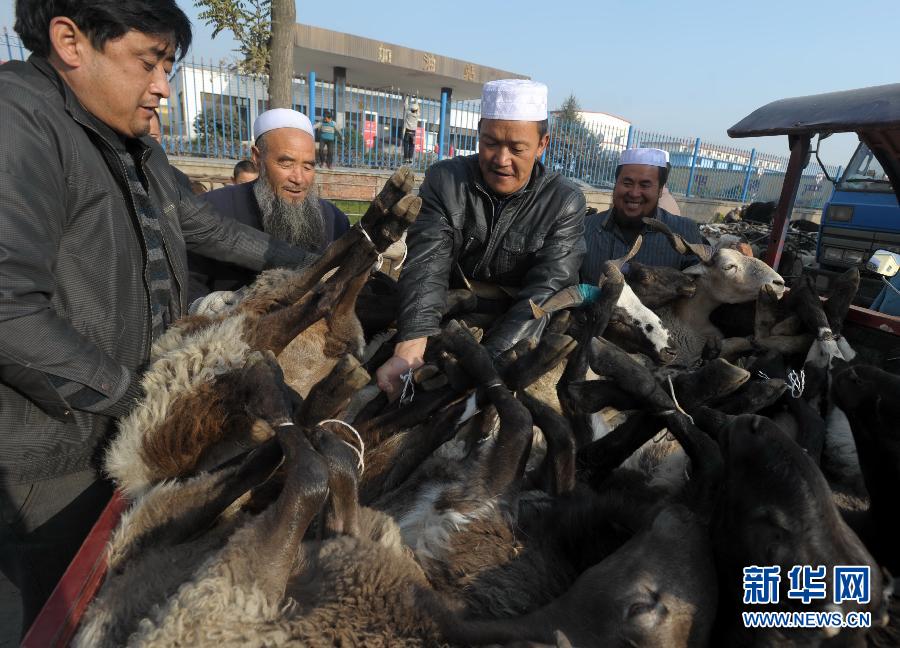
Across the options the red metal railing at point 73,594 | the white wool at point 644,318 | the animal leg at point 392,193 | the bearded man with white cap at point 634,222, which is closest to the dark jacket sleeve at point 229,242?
the animal leg at point 392,193

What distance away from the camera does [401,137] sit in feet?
51.3

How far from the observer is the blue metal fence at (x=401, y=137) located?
11.4 metres

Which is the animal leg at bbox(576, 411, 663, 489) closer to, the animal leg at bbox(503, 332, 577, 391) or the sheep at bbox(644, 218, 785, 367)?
the animal leg at bbox(503, 332, 577, 391)

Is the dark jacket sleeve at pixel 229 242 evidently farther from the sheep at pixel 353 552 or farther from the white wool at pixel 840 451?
the white wool at pixel 840 451

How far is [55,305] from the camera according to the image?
5.83 ft

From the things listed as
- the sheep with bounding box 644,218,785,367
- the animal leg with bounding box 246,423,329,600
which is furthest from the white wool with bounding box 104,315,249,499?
the sheep with bounding box 644,218,785,367

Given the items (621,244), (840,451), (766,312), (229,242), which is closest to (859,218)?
(621,244)

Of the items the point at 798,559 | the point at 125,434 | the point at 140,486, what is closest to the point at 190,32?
the point at 125,434

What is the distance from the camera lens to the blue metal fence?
11.4m

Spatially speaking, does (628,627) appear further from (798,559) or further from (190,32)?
(190,32)

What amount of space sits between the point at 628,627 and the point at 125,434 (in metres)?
1.91

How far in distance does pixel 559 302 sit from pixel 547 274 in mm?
169

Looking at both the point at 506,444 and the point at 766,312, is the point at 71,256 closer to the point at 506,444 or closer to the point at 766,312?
the point at 506,444

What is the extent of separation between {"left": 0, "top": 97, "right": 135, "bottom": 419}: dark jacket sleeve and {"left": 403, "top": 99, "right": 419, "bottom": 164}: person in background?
46.0 feet
